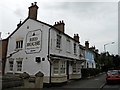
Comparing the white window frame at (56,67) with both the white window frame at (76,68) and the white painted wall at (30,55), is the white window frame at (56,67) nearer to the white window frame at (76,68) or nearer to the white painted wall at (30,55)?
the white painted wall at (30,55)

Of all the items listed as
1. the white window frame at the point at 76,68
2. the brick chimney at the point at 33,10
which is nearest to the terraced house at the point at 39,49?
the brick chimney at the point at 33,10

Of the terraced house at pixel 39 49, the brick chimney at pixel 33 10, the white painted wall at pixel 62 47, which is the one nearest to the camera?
the terraced house at pixel 39 49

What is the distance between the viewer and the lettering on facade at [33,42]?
21625 millimetres

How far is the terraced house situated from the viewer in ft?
68.1

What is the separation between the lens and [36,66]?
69.9 feet

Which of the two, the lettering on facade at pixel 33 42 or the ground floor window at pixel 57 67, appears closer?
the ground floor window at pixel 57 67

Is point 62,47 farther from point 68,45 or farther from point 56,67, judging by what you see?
point 56,67

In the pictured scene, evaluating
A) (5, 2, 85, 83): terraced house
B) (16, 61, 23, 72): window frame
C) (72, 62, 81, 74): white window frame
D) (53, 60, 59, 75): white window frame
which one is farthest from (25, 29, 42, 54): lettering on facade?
(72, 62, 81, 74): white window frame

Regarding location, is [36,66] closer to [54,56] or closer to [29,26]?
[54,56]

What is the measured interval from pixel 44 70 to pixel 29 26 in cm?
589

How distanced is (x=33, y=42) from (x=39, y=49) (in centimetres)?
139

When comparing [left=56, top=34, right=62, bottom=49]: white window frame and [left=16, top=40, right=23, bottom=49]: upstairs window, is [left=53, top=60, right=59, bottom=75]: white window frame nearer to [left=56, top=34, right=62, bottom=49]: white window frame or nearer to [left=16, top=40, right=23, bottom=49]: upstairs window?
[left=56, top=34, right=62, bottom=49]: white window frame

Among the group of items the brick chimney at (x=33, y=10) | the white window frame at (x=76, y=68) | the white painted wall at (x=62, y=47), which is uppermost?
the brick chimney at (x=33, y=10)

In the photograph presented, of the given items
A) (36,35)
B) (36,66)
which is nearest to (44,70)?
(36,66)
